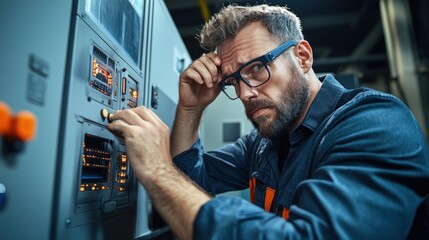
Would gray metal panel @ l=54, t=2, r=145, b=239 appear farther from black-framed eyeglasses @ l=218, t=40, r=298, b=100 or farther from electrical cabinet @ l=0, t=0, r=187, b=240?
black-framed eyeglasses @ l=218, t=40, r=298, b=100

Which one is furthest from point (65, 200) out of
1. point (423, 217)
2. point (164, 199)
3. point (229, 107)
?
point (229, 107)

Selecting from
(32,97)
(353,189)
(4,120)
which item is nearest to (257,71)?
(353,189)

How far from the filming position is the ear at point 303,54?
3.56 ft

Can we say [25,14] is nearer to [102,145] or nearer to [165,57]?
[102,145]

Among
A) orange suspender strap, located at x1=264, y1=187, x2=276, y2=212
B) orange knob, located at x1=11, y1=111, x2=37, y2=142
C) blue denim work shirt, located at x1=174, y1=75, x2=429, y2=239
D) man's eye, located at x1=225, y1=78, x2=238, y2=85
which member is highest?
man's eye, located at x1=225, y1=78, x2=238, y2=85

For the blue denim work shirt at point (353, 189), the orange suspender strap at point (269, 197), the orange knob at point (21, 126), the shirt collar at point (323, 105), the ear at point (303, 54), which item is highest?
the ear at point (303, 54)

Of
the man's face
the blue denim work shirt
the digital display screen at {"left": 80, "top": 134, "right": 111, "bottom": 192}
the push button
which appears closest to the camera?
the push button

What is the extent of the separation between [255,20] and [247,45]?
127 millimetres

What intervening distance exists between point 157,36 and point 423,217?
108cm

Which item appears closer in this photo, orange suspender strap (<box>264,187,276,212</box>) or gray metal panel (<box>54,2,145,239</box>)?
gray metal panel (<box>54,2,145,239</box>)

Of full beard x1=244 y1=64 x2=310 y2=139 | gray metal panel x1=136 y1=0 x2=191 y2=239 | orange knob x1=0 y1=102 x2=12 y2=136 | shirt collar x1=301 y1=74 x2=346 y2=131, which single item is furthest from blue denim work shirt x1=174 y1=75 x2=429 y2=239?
gray metal panel x1=136 y1=0 x2=191 y2=239

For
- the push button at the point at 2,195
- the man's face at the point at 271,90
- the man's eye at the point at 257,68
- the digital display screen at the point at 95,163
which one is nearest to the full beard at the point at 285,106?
the man's face at the point at 271,90

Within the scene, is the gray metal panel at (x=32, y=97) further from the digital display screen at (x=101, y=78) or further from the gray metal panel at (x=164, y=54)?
the gray metal panel at (x=164, y=54)

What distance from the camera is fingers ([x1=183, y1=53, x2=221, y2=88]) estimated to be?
3.46ft
